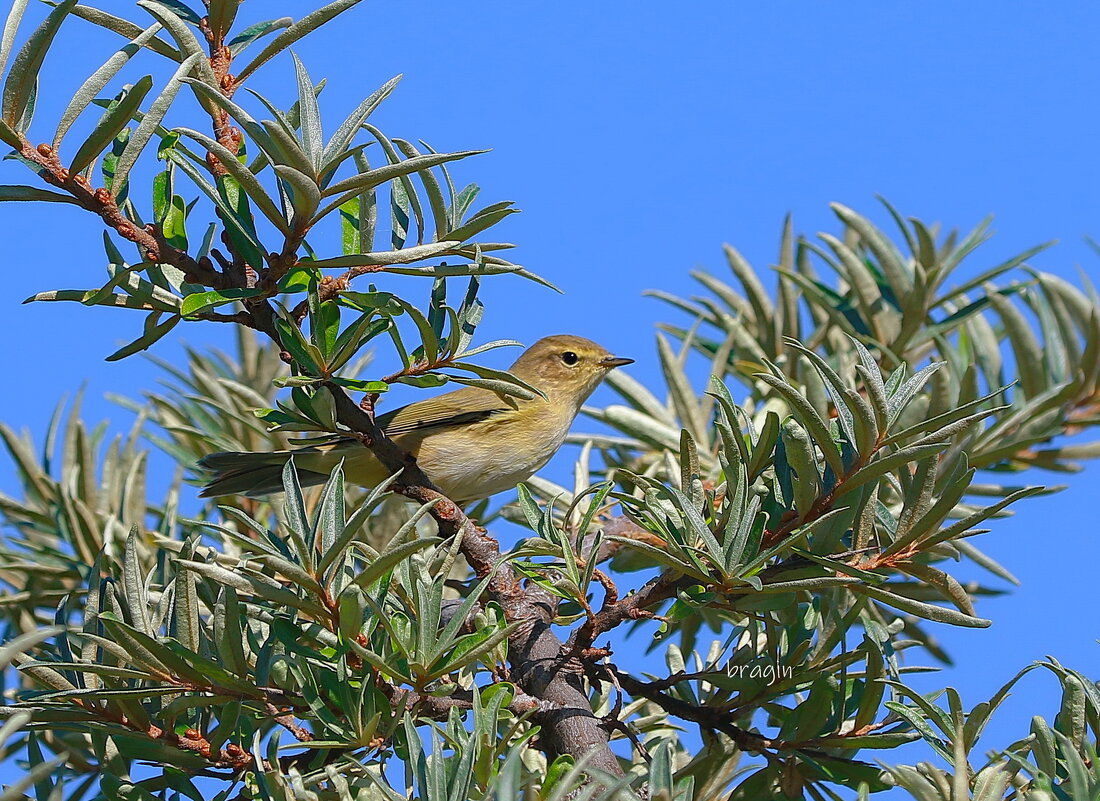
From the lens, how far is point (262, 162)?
2.25m

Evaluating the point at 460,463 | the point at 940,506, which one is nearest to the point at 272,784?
the point at 940,506

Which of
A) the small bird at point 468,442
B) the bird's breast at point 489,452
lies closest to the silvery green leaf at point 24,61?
the small bird at point 468,442

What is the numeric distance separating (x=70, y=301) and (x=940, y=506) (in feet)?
5.32

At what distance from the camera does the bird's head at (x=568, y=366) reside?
6.41 meters

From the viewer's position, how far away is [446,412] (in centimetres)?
554

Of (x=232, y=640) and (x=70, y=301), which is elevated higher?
(x=70, y=301)

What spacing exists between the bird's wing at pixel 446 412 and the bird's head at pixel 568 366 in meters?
0.66

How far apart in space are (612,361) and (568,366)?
0.42 m

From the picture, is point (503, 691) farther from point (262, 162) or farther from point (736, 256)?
point (736, 256)

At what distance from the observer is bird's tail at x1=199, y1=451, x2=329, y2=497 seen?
3.67 meters

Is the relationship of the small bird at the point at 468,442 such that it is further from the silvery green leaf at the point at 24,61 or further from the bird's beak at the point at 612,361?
the silvery green leaf at the point at 24,61

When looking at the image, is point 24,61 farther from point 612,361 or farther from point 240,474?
point 612,361

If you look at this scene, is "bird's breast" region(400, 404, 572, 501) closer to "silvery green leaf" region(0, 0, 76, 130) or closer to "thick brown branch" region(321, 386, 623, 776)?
"thick brown branch" region(321, 386, 623, 776)

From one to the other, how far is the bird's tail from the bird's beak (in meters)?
2.62
